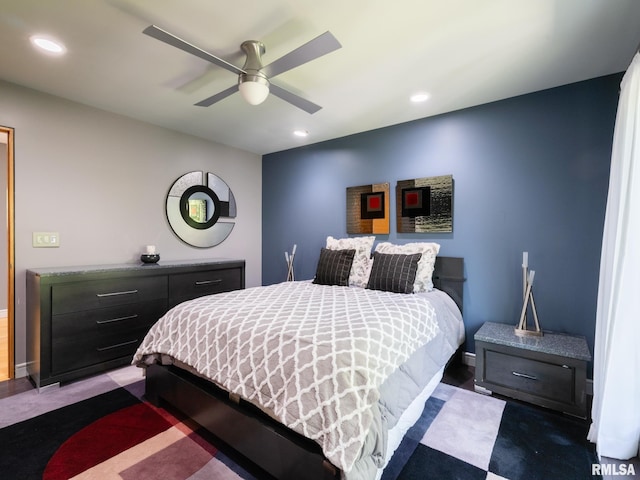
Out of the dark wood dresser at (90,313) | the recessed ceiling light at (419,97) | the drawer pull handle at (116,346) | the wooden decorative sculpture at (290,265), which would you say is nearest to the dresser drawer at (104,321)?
the dark wood dresser at (90,313)

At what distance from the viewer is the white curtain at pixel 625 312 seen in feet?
5.20

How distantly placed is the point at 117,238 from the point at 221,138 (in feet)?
5.62

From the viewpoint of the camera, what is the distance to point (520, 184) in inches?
106

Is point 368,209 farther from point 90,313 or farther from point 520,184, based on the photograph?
point 90,313

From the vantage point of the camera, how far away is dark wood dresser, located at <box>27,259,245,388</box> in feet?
7.70

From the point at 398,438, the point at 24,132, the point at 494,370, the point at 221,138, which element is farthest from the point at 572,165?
the point at 24,132

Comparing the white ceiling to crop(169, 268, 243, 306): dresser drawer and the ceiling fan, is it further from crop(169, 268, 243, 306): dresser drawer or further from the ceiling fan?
crop(169, 268, 243, 306): dresser drawer

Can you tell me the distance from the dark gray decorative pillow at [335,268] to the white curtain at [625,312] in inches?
77.4

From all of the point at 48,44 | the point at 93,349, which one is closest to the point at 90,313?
the point at 93,349

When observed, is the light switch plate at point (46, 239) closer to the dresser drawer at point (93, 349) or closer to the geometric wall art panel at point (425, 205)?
the dresser drawer at point (93, 349)

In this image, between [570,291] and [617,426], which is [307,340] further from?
[570,291]

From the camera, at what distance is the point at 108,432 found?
73.1 inches

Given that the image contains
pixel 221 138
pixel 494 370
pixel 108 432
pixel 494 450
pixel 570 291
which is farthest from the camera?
pixel 221 138

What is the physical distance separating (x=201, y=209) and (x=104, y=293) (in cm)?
155
